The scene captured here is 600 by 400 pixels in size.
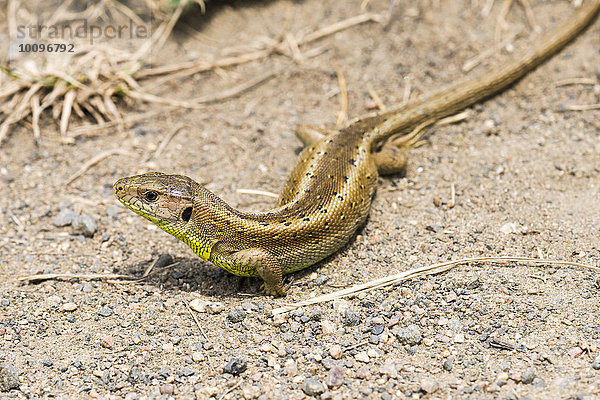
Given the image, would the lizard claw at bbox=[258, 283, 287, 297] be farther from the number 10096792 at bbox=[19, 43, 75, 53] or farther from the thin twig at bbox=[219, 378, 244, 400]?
the number 10096792 at bbox=[19, 43, 75, 53]

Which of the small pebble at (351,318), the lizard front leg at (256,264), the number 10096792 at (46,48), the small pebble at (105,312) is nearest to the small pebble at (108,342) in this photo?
the small pebble at (105,312)

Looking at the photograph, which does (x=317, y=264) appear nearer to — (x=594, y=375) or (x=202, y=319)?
(x=202, y=319)

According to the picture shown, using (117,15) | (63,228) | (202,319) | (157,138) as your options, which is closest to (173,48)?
(117,15)

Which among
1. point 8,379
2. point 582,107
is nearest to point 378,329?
point 8,379

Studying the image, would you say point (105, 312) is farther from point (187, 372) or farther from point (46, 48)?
point (46, 48)

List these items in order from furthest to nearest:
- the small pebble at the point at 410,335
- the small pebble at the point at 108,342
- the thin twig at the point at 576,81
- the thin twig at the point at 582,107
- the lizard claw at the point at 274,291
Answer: the thin twig at the point at 576,81
the thin twig at the point at 582,107
the lizard claw at the point at 274,291
the small pebble at the point at 108,342
the small pebble at the point at 410,335

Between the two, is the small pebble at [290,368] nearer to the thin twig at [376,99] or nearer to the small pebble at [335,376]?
the small pebble at [335,376]
